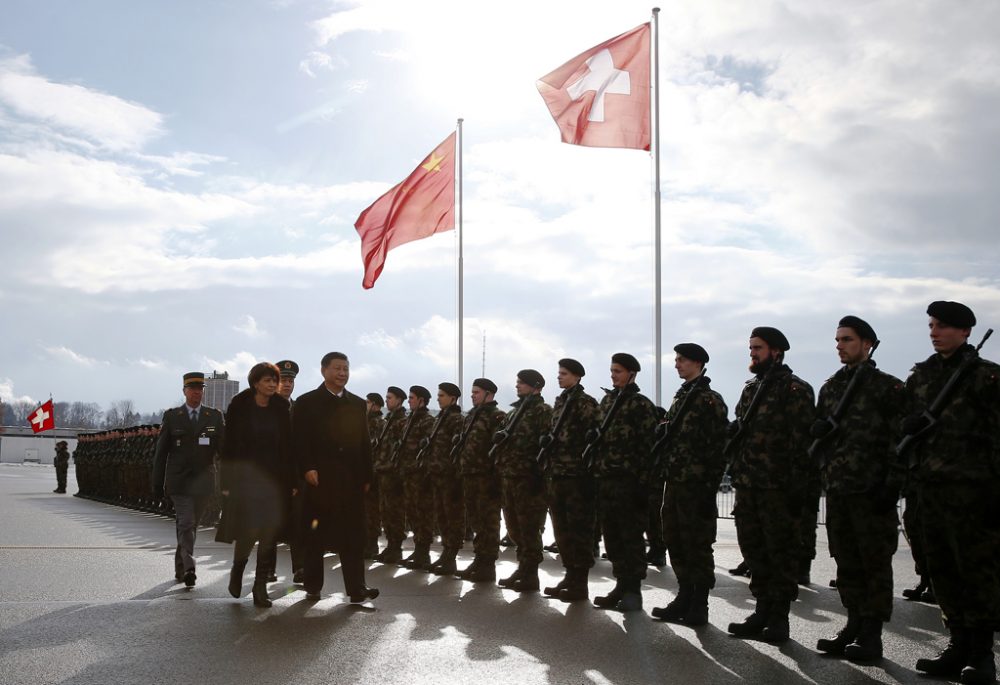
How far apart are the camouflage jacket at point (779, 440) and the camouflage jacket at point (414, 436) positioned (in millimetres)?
5934

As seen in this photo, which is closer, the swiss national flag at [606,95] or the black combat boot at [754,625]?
the black combat boot at [754,625]

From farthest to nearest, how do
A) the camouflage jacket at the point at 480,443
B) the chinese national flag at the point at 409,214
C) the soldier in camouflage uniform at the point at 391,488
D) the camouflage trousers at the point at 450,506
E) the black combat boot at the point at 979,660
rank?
the chinese national flag at the point at 409,214, the soldier in camouflage uniform at the point at 391,488, the camouflage trousers at the point at 450,506, the camouflage jacket at the point at 480,443, the black combat boot at the point at 979,660

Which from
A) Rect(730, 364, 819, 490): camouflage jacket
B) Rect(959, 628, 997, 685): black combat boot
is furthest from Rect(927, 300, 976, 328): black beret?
Rect(959, 628, 997, 685): black combat boot

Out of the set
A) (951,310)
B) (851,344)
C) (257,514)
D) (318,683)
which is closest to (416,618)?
(257,514)

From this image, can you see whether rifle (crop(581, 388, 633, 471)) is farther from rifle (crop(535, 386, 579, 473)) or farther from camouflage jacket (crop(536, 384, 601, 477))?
rifle (crop(535, 386, 579, 473))

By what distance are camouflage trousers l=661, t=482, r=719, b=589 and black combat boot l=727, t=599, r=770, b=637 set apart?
1.75ft

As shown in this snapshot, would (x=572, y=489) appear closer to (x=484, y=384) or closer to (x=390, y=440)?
(x=484, y=384)

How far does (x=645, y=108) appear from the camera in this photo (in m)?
15.7

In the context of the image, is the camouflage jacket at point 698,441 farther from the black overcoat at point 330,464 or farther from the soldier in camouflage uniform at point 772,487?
the black overcoat at point 330,464

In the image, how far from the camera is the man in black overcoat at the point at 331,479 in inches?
346

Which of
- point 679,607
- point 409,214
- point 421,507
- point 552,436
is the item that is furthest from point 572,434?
point 409,214

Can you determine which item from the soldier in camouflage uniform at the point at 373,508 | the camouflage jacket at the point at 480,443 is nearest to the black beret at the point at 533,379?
the camouflage jacket at the point at 480,443

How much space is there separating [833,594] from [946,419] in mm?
4428

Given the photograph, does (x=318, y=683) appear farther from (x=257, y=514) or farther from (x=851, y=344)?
(x=851, y=344)
